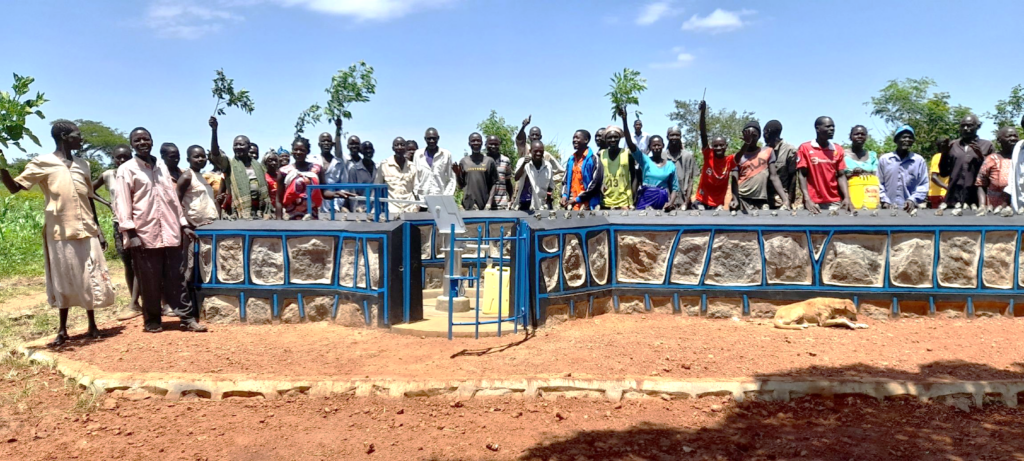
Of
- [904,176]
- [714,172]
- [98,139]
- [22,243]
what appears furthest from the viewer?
[98,139]

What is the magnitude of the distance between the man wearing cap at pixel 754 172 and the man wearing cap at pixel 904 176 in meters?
1.26

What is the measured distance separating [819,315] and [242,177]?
19.4ft

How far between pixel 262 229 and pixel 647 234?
140 inches

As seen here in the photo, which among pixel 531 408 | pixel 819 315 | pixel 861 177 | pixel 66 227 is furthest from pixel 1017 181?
pixel 66 227

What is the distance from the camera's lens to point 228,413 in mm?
4637

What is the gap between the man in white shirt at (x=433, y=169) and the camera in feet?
29.3

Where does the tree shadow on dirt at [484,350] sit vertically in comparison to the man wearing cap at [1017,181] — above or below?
below

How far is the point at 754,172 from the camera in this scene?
24.5 ft

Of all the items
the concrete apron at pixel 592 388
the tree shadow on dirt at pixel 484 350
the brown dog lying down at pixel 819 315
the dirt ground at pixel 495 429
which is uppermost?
the brown dog lying down at pixel 819 315

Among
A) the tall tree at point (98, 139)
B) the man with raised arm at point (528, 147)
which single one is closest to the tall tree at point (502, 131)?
the man with raised arm at point (528, 147)

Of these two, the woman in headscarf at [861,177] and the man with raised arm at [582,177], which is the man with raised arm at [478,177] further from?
the woman in headscarf at [861,177]

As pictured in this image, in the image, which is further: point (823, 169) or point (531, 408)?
point (823, 169)

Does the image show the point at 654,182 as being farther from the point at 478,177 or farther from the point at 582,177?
the point at 478,177

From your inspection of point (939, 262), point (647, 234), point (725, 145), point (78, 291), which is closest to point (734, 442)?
point (647, 234)
